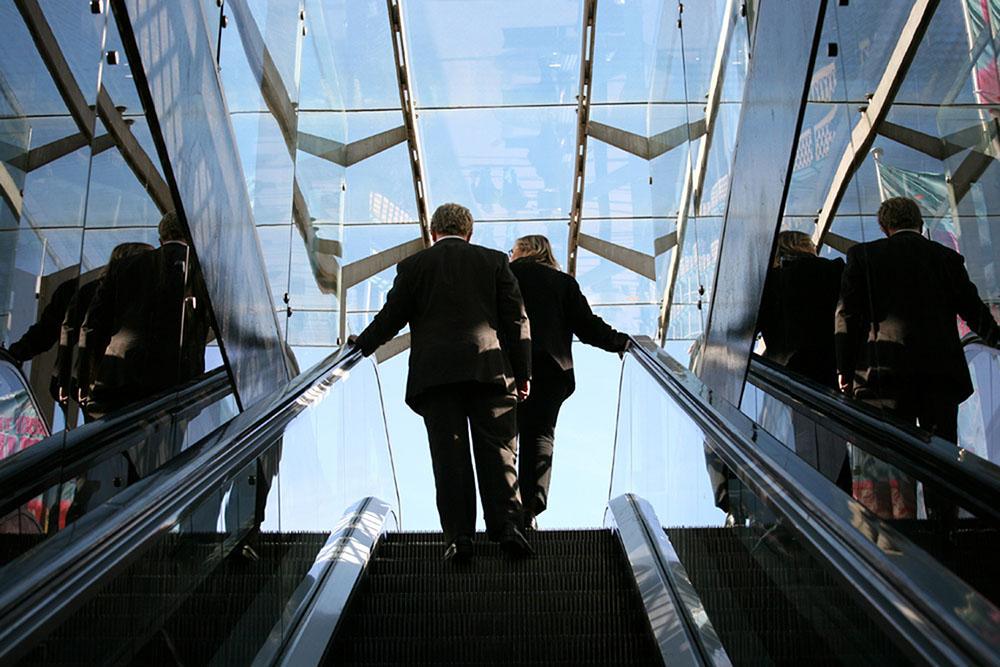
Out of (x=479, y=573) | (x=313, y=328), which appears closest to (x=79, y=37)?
(x=479, y=573)

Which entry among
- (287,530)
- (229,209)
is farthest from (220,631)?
(229,209)

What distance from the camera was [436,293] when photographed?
5715 mm

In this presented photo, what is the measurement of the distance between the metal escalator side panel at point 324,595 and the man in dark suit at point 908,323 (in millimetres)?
1914

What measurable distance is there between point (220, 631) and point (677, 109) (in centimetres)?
669

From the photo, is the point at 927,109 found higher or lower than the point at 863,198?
higher

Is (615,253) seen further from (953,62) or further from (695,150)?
(953,62)

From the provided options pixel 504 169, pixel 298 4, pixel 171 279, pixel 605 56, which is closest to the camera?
pixel 171 279

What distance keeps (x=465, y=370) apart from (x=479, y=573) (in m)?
Answer: 0.89

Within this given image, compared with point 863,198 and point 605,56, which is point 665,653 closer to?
point 863,198

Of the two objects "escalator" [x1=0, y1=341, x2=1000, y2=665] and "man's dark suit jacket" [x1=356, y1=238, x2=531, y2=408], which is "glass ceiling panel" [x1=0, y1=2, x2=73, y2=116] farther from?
"man's dark suit jacket" [x1=356, y1=238, x2=531, y2=408]

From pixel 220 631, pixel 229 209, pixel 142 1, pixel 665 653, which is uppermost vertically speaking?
pixel 142 1

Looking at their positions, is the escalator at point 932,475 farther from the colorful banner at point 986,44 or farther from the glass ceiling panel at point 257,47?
the glass ceiling panel at point 257,47

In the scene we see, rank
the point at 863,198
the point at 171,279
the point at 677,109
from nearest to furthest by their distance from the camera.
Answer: the point at 863,198 → the point at 171,279 → the point at 677,109

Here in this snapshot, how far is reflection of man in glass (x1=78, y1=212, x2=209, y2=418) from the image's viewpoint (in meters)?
3.80
